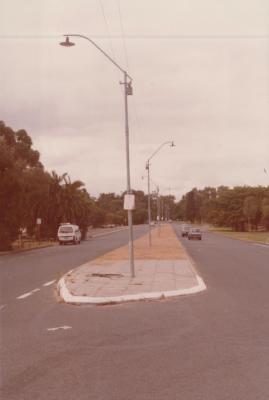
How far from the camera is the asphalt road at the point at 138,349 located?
666 centimetres

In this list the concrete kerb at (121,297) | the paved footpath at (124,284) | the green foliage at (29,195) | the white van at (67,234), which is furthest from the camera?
the white van at (67,234)

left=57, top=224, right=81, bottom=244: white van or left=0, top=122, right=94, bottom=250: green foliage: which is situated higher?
left=0, top=122, right=94, bottom=250: green foliage

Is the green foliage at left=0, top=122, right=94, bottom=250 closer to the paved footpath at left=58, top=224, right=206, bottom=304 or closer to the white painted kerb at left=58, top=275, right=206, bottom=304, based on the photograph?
the paved footpath at left=58, top=224, right=206, bottom=304

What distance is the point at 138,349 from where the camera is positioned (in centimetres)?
884

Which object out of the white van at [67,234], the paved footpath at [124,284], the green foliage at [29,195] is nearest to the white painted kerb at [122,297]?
the paved footpath at [124,284]

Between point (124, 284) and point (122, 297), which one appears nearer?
point (122, 297)

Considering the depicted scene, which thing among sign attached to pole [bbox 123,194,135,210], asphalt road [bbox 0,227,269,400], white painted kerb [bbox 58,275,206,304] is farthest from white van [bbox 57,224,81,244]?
asphalt road [bbox 0,227,269,400]

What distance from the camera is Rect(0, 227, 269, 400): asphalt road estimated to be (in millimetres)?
6664

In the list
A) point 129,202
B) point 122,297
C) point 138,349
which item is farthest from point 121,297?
point 138,349

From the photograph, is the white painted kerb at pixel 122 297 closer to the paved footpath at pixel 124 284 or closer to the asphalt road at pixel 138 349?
the paved footpath at pixel 124 284

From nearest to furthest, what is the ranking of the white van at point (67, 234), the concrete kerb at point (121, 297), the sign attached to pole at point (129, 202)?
the concrete kerb at point (121, 297)
the sign attached to pole at point (129, 202)
the white van at point (67, 234)

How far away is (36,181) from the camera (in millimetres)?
57469

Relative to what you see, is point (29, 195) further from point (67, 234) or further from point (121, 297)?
point (121, 297)

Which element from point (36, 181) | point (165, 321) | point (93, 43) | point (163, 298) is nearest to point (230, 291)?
point (163, 298)
